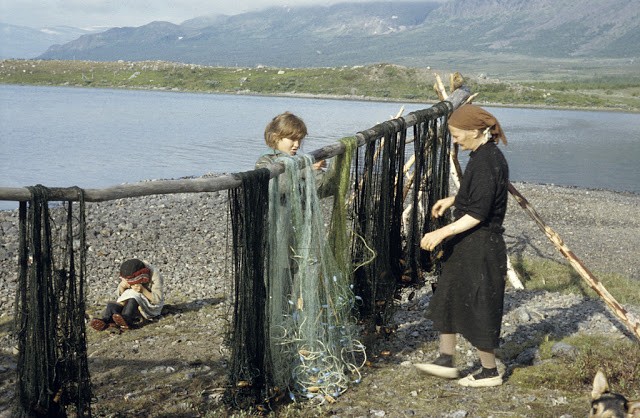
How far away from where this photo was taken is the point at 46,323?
165 inches

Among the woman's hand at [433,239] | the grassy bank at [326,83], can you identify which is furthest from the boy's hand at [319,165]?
the grassy bank at [326,83]

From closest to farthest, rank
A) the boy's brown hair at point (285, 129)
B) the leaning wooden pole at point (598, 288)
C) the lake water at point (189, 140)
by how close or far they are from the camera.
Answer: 1. the boy's brown hair at point (285, 129)
2. the leaning wooden pole at point (598, 288)
3. the lake water at point (189, 140)

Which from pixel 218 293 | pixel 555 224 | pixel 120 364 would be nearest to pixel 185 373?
pixel 120 364

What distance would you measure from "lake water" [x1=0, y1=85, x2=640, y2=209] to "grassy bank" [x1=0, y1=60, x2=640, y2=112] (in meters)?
14.8

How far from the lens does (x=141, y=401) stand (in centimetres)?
576

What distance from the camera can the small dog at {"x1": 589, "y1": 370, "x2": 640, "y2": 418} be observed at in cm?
482

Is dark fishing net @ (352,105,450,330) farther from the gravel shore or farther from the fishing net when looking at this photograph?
the gravel shore

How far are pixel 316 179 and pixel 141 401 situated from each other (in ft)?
6.80

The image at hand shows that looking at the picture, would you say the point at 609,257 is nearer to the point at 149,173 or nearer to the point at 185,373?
the point at 185,373

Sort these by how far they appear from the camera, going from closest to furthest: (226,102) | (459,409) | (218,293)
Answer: (459,409) < (218,293) < (226,102)

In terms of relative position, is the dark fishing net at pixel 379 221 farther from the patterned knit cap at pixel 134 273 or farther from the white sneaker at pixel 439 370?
the patterned knit cap at pixel 134 273

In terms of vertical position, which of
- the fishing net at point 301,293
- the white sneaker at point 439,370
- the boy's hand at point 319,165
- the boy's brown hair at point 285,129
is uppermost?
the boy's brown hair at point 285,129

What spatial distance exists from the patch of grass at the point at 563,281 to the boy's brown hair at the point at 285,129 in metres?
5.92

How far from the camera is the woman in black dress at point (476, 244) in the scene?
5.54m
